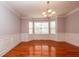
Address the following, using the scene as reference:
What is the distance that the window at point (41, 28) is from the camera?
12.3 metres

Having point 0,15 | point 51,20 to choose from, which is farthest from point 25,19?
point 0,15

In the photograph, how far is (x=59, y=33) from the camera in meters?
11.0

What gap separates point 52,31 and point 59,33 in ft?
4.02

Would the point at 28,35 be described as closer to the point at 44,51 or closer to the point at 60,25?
the point at 60,25

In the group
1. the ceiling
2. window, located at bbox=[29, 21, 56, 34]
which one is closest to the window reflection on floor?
the ceiling

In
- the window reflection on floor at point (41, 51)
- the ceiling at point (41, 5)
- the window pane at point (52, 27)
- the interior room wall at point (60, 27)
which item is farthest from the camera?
the window pane at point (52, 27)

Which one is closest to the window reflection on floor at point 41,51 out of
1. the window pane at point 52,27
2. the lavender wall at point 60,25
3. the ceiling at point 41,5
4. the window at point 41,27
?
the ceiling at point 41,5

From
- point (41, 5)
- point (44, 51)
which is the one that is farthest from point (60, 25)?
point (44, 51)

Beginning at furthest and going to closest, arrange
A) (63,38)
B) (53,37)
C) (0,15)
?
1. (53,37)
2. (63,38)
3. (0,15)

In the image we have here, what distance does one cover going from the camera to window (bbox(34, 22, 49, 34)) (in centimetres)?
1234

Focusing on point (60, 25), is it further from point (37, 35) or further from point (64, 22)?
point (37, 35)

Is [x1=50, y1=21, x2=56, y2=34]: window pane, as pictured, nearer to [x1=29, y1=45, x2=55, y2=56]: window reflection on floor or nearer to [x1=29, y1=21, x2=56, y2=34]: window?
[x1=29, y1=21, x2=56, y2=34]: window

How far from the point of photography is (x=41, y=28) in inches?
491

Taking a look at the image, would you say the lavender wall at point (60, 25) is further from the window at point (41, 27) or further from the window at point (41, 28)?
the window at point (41, 28)
